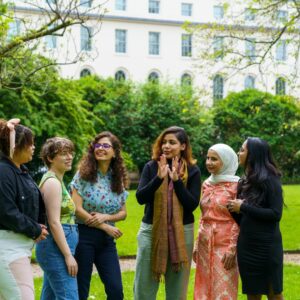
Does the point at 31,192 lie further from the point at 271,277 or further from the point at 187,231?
the point at 271,277

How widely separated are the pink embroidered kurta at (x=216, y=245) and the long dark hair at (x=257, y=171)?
10.4 inches

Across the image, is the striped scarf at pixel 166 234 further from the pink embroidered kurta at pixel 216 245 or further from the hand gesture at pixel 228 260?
the hand gesture at pixel 228 260

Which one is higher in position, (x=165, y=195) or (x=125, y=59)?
(x=125, y=59)

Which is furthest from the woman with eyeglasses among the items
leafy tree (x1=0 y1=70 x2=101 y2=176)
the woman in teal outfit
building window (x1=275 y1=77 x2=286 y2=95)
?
building window (x1=275 y1=77 x2=286 y2=95)

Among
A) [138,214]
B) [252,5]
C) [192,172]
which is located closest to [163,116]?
[138,214]

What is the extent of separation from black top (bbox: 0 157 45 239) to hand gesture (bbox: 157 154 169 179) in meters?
1.39

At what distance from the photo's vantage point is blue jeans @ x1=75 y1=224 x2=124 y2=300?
6.28 m

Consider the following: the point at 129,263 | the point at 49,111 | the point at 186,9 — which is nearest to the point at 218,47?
the point at 49,111

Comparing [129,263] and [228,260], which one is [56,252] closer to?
[228,260]

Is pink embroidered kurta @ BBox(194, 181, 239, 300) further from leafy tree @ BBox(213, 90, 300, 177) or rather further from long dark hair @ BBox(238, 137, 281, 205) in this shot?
leafy tree @ BBox(213, 90, 300, 177)

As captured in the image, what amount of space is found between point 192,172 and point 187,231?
61 cm

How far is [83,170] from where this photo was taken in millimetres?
6441

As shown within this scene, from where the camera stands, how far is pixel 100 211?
6426mm

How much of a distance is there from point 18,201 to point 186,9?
216 ft
